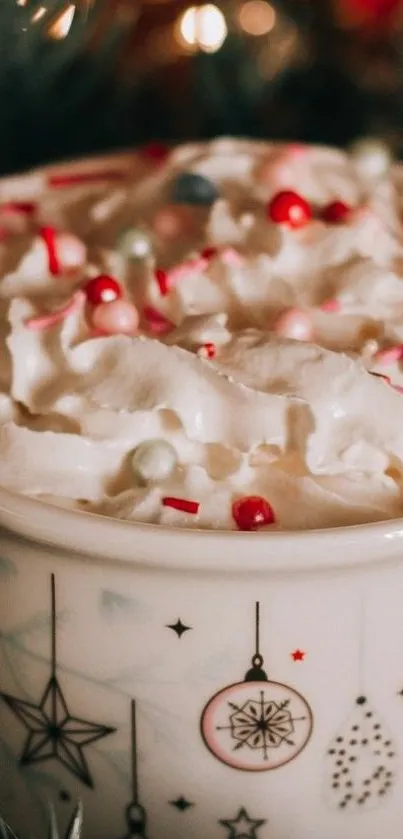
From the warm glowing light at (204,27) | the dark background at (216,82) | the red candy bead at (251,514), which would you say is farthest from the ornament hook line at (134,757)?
the warm glowing light at (204,27)

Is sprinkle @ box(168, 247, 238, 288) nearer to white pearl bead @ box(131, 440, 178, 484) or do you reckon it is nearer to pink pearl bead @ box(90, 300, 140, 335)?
pink pearl bead @ box(90, 300, 140, 335)

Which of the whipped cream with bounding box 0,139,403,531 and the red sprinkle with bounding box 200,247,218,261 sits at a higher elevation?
the red sprinkle with bounding box 200,247,218,261

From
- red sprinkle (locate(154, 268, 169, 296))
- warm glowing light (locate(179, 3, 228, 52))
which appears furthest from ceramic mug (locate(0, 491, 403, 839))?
warm glowing light (locate(179, 3, 228, 52))

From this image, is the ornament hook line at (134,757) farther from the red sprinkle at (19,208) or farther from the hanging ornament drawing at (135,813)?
the red sprinkle at (19,208)

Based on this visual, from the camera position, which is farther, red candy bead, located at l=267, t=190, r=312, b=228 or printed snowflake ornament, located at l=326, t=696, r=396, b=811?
red candy bead, located at l=267, t=190, r=312, b=228

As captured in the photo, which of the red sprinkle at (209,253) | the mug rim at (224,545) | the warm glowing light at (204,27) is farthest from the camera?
the warm glowing light at (204,27)

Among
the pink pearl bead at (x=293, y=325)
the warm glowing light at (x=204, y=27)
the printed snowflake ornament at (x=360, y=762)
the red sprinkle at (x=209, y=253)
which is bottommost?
the printed snowflake ornament at (x=360, y=762)

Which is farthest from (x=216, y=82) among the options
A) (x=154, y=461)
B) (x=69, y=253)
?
(x=154, y=461)
